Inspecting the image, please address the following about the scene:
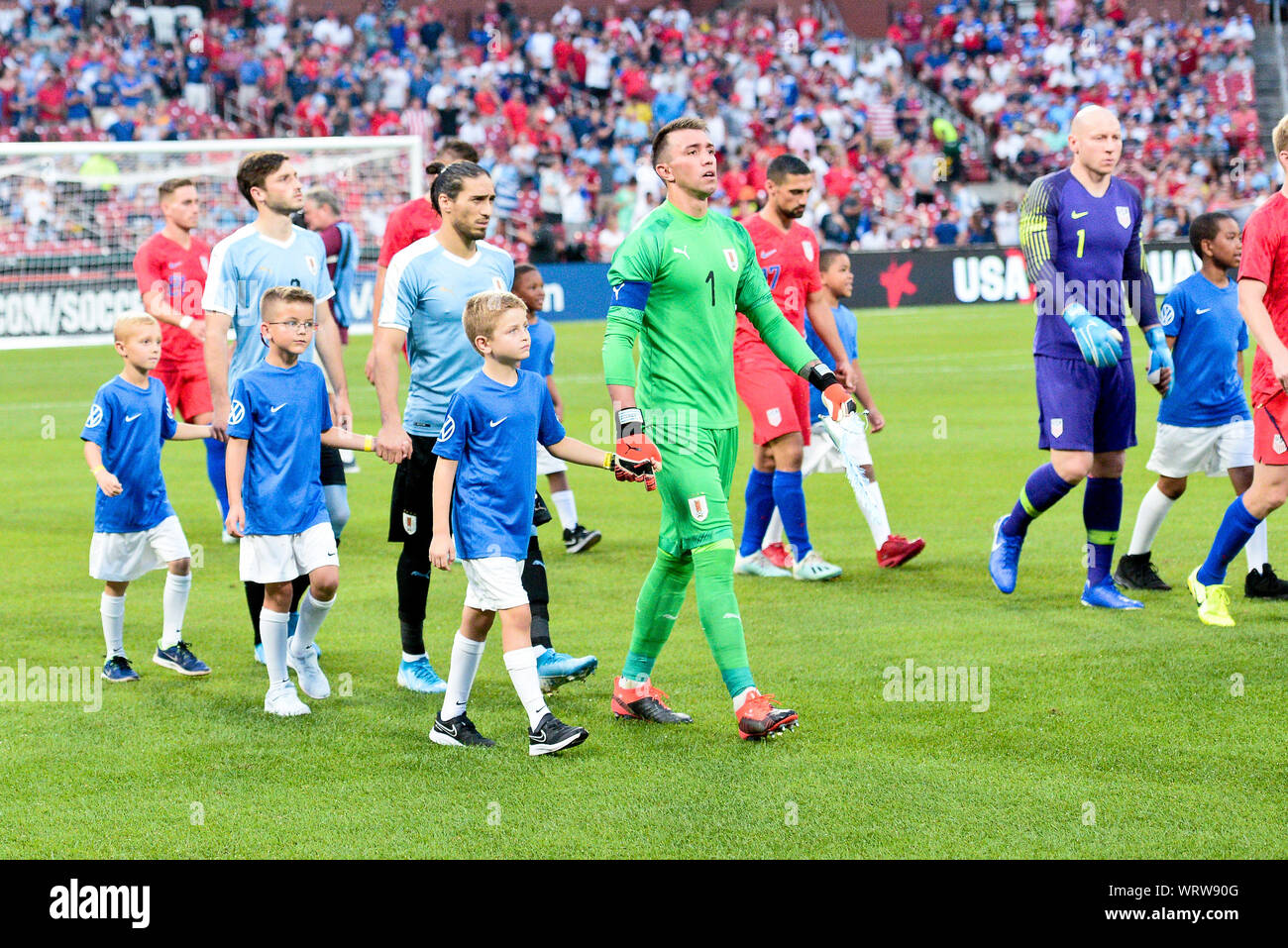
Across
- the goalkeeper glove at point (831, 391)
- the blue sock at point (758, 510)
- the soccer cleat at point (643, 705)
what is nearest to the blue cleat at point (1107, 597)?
the blue sock at point (758, 510)

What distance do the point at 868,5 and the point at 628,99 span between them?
9.05 metres

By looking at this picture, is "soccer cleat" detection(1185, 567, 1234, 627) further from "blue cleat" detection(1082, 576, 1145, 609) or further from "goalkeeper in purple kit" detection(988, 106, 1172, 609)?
"goalkeeper in purple kit" detection(988, 106, 1172, 609)

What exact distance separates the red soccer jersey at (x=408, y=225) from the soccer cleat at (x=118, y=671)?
119 inches

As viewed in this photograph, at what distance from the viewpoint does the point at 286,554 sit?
6.22 m

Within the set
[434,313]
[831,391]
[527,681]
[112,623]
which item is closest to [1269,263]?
[831,391]

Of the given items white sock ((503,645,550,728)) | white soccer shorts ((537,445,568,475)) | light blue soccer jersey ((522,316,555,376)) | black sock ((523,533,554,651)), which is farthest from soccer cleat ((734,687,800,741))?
white soccer shorts ((537,445,568,475))

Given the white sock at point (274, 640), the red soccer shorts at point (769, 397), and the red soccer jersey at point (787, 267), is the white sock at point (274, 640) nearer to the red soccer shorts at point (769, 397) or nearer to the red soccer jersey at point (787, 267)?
the red soccer shorts at point (769, 397)

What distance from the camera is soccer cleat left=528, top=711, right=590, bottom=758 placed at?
5.54 metres

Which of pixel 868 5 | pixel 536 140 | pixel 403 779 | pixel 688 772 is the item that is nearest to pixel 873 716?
pixel 688 772

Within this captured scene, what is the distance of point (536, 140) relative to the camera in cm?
3212

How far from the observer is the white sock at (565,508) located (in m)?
9.91

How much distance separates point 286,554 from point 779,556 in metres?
3.68

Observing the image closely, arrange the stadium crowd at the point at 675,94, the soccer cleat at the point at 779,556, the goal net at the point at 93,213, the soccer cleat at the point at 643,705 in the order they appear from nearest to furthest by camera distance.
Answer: the soccer cleat at the point at 643,705
the soccer cleat at the point at 779,556
the goal net at the point at 93,213
the stadium crowd at the point at 675,94

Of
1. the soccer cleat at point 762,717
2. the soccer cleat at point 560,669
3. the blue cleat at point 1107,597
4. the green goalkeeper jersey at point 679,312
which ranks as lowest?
the blue cleat at point 1107,597
